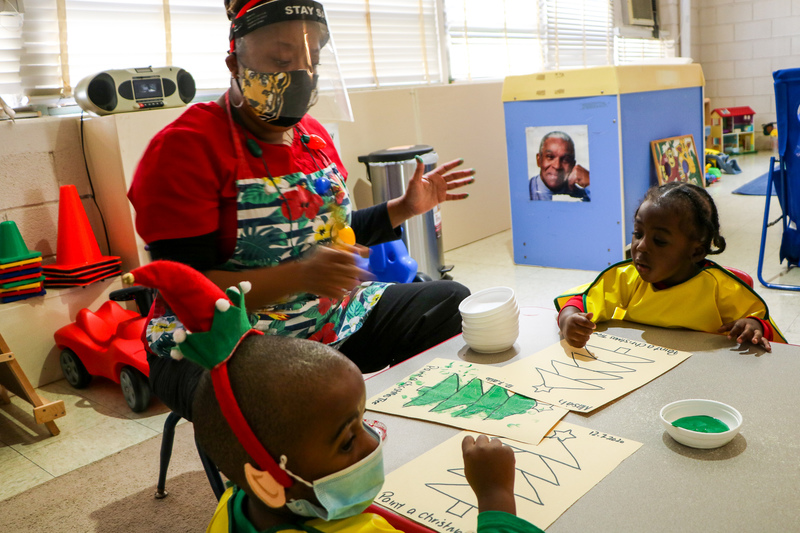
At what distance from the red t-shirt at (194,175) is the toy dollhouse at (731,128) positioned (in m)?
8.10

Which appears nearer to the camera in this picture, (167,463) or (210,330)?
(210,330)

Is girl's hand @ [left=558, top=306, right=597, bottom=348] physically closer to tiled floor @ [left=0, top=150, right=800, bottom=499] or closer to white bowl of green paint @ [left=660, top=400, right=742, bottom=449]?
white bowl of green paint @ [left=660, top=400, right=742, bottom=449]

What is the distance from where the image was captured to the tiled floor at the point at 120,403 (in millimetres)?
2217

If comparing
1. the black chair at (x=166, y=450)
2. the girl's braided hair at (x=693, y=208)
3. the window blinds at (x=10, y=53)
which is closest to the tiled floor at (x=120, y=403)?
the black chair at (x=166, y=450)

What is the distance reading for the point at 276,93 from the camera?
1.36 m

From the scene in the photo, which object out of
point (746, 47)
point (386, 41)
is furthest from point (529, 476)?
point (746, 47)

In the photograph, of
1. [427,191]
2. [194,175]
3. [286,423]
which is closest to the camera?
[286,423]

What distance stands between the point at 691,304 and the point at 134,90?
2.48 meters

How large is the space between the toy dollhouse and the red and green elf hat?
863 cm

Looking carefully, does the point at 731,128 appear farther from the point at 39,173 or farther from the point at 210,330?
the point at 210,330

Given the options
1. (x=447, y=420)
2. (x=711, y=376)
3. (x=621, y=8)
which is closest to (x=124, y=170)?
(x=447, y=420)

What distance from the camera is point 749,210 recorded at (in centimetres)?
505

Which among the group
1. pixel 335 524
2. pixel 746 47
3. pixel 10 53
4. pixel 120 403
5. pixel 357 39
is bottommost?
pixel 120 403

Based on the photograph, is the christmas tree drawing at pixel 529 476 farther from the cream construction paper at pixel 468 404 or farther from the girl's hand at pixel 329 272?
the girl's hand at pixel 329 272
